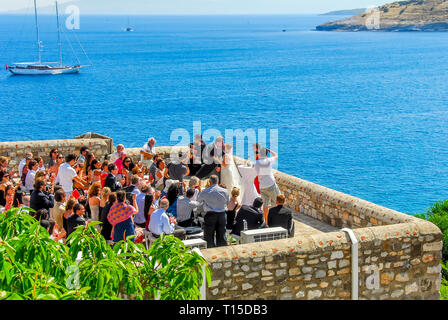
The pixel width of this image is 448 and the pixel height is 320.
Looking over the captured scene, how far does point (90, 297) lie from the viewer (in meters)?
6.16

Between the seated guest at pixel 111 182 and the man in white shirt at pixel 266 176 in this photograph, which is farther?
the man in white shirt at pixel 266 176

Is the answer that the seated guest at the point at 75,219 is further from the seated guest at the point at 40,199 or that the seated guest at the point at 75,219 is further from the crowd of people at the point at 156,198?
the seated guest at the point at 40,199

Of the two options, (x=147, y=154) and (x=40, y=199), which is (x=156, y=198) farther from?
(x=147, y=154)

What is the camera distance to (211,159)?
45.6 feet

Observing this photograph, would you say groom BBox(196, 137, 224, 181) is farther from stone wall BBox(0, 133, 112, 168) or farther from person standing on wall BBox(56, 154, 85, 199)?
stone wall BBox(0, 133, 112, 168)

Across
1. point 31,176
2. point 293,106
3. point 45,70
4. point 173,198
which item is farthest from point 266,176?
point 45,70

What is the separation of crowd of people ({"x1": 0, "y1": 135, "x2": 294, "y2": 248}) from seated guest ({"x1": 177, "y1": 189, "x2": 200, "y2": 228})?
0.02 meters

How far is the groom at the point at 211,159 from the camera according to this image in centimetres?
1357

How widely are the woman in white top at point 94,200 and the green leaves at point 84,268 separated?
3.19m

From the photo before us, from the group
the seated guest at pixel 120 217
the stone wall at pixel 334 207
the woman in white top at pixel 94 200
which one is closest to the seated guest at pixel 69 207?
the seated guest at pixel 120 217

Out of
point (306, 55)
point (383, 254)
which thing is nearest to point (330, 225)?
point (383, 254)

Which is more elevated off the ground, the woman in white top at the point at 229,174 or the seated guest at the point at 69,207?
the seated guest at the point at 69,207

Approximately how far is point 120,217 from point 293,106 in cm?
7096

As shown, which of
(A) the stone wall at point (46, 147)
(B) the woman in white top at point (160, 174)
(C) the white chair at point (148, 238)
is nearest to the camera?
(C) the white chair at point (148, 238)
